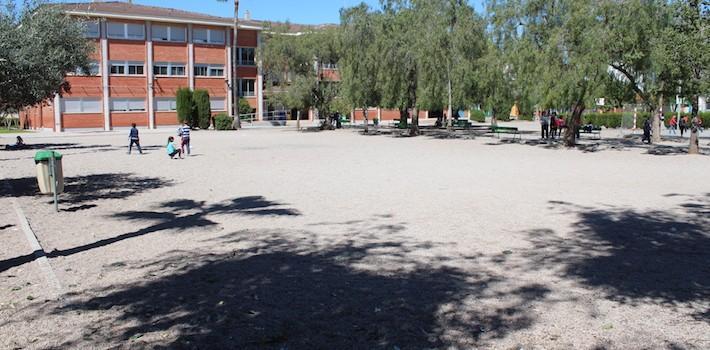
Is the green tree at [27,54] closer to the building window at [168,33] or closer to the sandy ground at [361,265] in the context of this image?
the sandy ground at [361,265]

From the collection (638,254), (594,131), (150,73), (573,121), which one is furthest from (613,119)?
(638,254)

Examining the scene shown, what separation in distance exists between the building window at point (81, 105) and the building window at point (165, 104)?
5394mm

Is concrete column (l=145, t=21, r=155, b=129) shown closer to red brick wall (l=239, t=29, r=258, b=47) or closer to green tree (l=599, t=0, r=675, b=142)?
red brick wall (l=239, t=29, r=258, b=47)

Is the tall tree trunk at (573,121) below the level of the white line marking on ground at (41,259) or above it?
→ above

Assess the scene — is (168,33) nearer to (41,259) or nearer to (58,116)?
(58,116)

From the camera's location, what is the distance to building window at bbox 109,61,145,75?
5528 centimetres

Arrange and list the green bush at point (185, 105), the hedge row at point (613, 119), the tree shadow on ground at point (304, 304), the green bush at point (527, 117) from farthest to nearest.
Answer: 1. the green bush at point (527, 117)
2. the hedge row at point (613, 119)
3. the green bush at point (185, 105)
4. the tree shadow on ground at point (304, 304)

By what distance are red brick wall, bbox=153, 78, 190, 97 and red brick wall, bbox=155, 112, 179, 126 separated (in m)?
1.79

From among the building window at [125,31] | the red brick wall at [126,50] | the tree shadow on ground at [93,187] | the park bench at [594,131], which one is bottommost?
the tree shadow on ground at [93,187]

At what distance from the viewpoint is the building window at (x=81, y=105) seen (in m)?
53.0

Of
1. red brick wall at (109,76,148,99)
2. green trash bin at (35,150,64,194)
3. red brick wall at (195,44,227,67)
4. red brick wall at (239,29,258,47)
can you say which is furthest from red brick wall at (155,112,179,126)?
green trash bin at (35,150,64,194)

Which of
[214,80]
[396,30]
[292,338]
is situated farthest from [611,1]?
[214,80]

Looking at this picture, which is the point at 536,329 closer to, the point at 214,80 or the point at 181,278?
the point at 181,278

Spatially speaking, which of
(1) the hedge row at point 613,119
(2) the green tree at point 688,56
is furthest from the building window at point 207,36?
(2) the green tree at point 688,56
